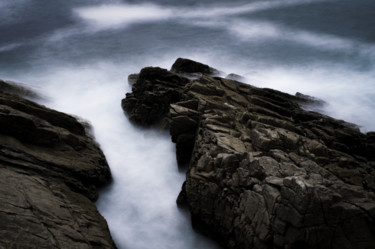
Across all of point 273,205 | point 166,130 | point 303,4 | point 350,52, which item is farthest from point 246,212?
point 303,4

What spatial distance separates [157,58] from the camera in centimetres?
1997

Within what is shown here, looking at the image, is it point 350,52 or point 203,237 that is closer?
point 203,237

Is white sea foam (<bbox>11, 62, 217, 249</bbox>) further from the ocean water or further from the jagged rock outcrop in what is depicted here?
the jagged rock outcrop

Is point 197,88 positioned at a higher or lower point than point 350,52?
lower

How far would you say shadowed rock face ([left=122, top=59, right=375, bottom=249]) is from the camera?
676 centimetres

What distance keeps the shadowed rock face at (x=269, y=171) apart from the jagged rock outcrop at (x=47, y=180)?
2.59 meters

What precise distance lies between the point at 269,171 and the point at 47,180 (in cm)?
527

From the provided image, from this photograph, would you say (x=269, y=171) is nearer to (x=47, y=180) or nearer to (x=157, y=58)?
(x=47, y=180)

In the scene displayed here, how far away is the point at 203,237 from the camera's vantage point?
8.93 meters

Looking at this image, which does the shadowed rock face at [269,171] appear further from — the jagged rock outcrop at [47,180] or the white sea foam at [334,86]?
the white sea foam at [334,86]

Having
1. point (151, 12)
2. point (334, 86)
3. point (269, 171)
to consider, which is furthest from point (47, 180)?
point (151, 12)

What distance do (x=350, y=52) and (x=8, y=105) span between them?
17.0 m

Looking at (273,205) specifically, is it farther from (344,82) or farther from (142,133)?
(344,82)

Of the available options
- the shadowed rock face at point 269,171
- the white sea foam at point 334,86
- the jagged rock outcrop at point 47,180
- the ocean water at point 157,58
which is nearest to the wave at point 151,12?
the ocean water at point 157,58
